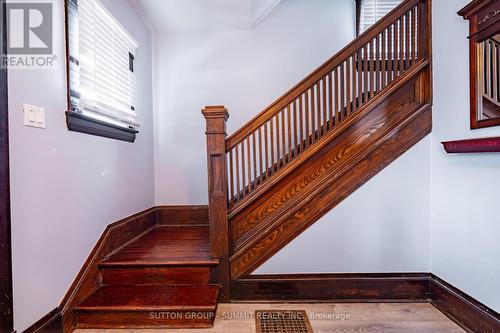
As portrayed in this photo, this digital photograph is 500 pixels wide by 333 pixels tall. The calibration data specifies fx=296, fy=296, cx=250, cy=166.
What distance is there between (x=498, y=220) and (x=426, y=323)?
83 centimetres

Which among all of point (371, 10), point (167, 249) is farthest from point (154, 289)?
point (371, 10)

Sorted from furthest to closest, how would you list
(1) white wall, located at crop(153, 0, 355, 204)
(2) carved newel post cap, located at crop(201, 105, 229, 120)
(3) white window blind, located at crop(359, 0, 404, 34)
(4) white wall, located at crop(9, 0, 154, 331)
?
(1) white wall, located at crop(153, 0, 355, 204) → (3) white window blind, located at crop(359, 0, 404, 34) → (2) carved newel post cap, located at crop(201, 105, 229, 120) → (4) white wall, located at crop(9, 0, 154, 331)

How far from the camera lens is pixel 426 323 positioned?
6.51ft

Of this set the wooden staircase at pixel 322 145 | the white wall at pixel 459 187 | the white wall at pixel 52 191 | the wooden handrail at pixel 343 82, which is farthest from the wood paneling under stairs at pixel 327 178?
the white wall at pixel 52 191

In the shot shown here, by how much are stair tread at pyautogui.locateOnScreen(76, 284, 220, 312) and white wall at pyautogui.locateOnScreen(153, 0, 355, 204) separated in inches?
58.7

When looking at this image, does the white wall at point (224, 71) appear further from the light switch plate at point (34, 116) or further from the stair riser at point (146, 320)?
the light switch plate at point (34, 116)

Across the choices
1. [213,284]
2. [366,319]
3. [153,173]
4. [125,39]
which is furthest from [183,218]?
[366,319]

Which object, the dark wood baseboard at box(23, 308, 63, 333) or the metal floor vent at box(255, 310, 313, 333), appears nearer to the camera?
the dark wood baseboard at box(23, 308, 63, 333)

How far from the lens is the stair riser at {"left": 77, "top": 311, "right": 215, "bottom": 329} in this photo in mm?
1987

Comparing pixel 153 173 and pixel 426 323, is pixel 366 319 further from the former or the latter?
pixel 153 173

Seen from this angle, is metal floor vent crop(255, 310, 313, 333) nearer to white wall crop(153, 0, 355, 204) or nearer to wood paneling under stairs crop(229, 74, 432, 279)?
wood paneling under stairs crop(229, 74, 432, 279)

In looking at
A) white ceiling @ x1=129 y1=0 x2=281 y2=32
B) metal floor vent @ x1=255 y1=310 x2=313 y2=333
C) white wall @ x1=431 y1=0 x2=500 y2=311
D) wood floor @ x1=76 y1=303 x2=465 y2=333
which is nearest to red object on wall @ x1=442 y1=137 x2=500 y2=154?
white wall @ x1=431 y1=0 x2=500 y2=311

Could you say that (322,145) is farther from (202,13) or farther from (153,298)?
(202,13)

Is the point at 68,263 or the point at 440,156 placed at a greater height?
the point at 440,156
